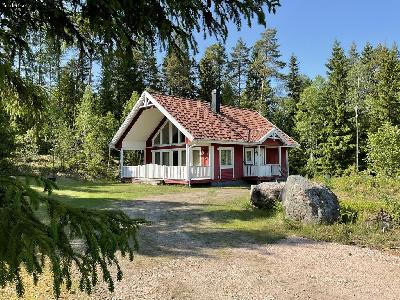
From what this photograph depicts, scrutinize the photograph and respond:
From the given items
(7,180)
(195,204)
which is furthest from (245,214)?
(7,180)

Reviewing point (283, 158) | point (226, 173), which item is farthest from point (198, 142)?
point (283, 158)

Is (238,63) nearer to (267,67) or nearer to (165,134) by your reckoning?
(267,67)

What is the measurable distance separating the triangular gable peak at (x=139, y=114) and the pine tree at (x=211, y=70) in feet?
Answer: 81.1

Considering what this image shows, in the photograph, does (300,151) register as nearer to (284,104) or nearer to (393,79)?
(284,104)

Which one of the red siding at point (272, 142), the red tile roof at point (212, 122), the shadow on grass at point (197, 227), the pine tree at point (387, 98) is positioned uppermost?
the pine tree at point (387, 98)

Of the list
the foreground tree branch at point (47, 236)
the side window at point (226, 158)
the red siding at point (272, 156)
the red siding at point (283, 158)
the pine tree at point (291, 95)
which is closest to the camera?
the foreground tree branch at point (47, 236)

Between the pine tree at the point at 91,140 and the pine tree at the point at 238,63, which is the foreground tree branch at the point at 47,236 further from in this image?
the pine tree at the point at 238,63

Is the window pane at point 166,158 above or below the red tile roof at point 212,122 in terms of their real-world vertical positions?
below

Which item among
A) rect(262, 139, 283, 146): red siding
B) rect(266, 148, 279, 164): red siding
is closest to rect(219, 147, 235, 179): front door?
rect(262, 139, 283, 146): red siding

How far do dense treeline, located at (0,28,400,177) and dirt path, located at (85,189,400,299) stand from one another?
898 centimetres

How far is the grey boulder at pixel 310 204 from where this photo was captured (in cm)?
1052

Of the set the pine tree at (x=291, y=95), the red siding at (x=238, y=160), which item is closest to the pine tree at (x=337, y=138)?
the pine tree at (x=291, y=95)

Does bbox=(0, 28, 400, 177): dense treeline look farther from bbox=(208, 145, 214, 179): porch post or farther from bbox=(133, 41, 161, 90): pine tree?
bbox=(208, 145, 214, 179): porch post

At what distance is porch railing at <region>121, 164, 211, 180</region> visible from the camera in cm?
2302
